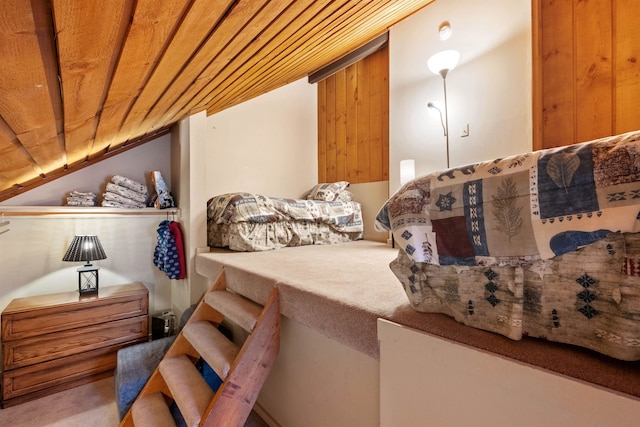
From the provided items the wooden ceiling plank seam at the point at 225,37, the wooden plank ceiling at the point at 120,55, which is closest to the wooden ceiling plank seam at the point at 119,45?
the wooden plank ceiling at the point at 120,55

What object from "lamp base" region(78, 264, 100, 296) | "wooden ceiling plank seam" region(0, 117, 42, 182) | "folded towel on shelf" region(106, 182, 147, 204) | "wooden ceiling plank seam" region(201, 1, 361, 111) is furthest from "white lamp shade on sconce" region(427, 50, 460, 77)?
"lamp base" region(78, 264, 100, 296)

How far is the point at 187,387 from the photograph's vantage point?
1309 mm

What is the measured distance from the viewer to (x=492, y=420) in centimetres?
63

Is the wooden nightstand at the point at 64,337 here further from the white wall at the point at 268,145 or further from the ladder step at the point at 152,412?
the white wall at the point at 268,145

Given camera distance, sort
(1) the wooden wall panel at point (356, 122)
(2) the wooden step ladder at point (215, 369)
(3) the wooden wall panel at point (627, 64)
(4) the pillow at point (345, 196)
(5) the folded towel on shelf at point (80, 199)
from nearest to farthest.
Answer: (2) the wooden step ladder at point (215, 369)
(3) the wooden wall panel at point (627, 64)
(5) the folded towel on shelf at point (80, 199)
(1) the wooden wall panel at point (356, 122)
(4) the pillow at point (345, 196)

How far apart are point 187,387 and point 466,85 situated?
2852mm

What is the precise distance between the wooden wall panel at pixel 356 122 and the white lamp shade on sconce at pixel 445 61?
94 centimetres

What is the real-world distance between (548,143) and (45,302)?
3688 mm

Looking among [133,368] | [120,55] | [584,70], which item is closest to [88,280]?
[133,368]

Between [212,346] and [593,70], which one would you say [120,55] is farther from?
[593,70]

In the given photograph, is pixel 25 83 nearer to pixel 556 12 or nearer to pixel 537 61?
pixel 537 61

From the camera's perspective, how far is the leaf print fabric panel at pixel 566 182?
56 cm

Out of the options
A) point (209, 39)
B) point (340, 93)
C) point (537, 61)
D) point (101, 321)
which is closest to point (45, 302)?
point (101, 321)

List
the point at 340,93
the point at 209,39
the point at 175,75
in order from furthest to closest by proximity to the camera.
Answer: the point at 340,93 → the point at 175,75 → the point at 209,39
